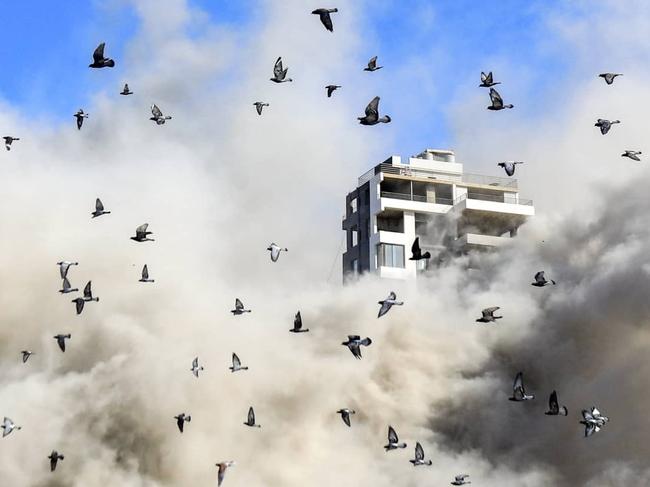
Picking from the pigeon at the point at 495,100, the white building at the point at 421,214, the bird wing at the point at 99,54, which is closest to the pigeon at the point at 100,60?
the bird wing at the point at 99,54

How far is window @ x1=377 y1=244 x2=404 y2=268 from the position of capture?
130 metres

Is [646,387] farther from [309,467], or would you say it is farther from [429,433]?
[309,467]

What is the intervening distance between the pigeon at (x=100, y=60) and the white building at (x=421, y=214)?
80578 millimetres

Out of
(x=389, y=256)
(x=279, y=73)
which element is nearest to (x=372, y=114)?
(x=279, y=73)

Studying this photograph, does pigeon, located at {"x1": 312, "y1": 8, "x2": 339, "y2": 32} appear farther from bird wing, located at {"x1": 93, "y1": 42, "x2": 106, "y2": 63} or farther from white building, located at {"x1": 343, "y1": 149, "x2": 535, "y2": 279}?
white building, located at {"x1": 343, "y1": 149, "x2": 535, "y2": 279}

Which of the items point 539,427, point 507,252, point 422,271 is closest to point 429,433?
point 539,427

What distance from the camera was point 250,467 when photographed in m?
92.1

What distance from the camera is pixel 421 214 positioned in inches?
5256

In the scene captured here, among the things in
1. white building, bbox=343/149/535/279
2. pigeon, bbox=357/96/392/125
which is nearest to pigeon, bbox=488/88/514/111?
pigeon, bbox=357/96/392/125

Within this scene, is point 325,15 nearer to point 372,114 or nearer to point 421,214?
point 372,114

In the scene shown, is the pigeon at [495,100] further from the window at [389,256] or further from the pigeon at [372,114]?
the window at [389,256]

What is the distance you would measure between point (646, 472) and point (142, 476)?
38106mm

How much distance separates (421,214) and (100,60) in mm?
85994

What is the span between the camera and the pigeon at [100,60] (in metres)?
49.8
